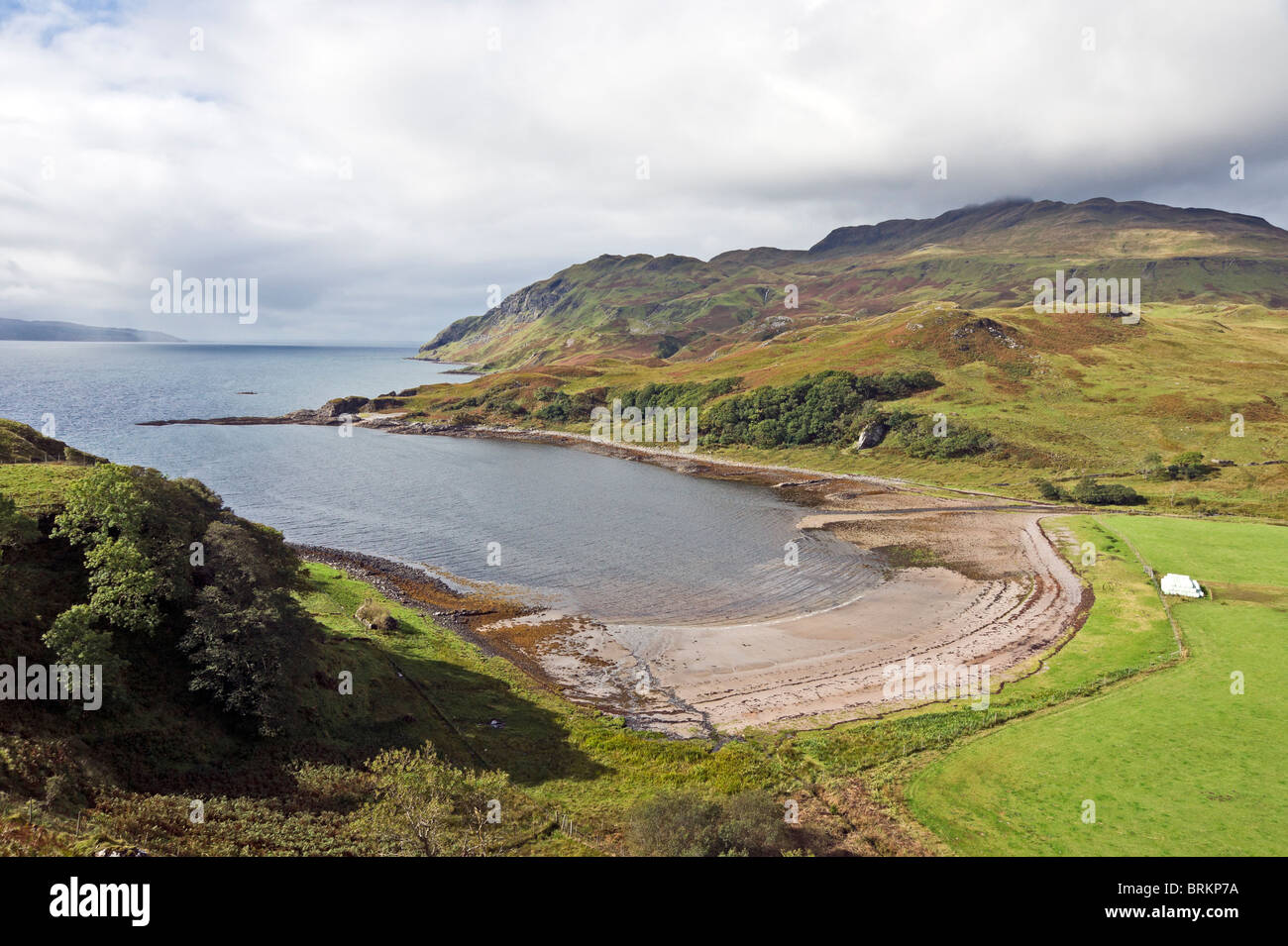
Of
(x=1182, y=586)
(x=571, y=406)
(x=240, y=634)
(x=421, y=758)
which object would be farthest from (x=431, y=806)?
(x=571, y=406)

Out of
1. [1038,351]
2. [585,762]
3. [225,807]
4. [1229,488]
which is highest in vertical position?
[1038,351]

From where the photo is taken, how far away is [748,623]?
166 ft

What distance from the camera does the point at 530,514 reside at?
83.9m

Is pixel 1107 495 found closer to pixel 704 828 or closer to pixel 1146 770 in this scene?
pixel 1146 770

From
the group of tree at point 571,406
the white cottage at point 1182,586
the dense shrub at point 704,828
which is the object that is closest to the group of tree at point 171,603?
the dense shrub at point 704,828

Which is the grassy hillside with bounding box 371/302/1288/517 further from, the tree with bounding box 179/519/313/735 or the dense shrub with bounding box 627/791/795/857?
the tree with bounding box 179/519/313/735

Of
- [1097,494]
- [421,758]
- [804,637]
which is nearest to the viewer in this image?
[421,758]

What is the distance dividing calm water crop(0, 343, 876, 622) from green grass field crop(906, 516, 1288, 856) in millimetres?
23798

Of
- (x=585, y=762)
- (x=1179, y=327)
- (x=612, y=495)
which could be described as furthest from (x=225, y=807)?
(x=1179, y=327)

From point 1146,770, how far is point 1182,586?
1111 inches

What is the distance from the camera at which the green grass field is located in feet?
77.5

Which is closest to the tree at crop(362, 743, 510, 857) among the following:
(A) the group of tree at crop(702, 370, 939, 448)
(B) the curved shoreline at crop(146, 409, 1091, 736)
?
(B) the curved shoreline at crop(146, 409, 1091, 736)
